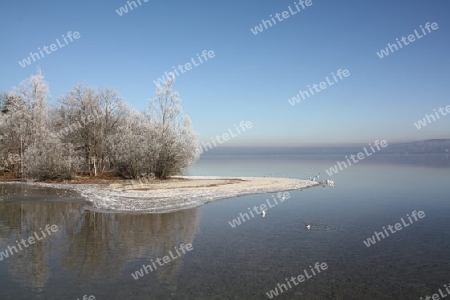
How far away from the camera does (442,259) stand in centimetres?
1250

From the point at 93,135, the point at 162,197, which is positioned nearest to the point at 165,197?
the point at 162,197

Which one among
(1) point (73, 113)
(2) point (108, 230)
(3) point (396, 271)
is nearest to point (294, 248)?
(3) point (396, 271)

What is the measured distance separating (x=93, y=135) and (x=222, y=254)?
38.0 meters

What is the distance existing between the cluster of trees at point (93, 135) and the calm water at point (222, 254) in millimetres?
19082

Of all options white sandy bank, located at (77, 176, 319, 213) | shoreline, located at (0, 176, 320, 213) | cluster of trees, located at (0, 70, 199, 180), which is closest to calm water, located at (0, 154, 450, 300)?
shoreline, located at (0, 176, 320, 213)

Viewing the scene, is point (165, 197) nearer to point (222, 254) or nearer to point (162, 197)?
point (162, 197)

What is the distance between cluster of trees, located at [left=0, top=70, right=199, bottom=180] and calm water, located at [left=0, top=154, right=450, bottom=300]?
19.1 meters

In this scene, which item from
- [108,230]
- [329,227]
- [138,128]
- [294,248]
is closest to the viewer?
[294,248]

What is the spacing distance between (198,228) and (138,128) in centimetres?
3061

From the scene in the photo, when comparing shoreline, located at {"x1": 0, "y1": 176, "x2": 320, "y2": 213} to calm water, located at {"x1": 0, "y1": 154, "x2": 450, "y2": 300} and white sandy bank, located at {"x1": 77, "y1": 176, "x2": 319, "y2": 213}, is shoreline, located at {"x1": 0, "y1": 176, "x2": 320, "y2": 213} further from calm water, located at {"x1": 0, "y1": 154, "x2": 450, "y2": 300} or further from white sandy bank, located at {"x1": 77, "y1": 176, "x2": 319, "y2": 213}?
calm water, located at {"x1": 0, "y1": 154, "x2": 450, "y2": 300}

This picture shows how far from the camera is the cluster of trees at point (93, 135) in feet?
135

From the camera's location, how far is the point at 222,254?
12.9 meters

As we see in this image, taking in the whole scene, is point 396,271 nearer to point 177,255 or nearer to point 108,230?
point 177,255

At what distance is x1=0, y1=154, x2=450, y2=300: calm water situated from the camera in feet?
31.7
